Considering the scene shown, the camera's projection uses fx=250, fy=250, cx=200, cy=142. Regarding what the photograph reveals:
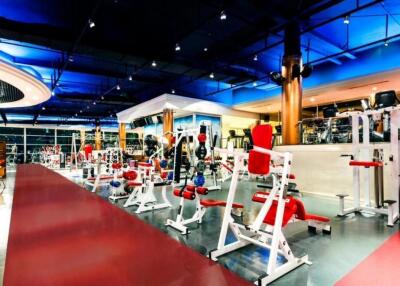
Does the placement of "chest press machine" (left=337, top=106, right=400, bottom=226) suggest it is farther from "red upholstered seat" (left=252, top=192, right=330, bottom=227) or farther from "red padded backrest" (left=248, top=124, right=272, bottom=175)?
"red padded backrest" (left=248, top=124, right=272, bottom=175)

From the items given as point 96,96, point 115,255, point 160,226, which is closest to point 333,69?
point 160,226

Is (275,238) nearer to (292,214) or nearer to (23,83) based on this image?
(292,214)

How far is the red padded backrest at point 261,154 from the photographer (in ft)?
8.58

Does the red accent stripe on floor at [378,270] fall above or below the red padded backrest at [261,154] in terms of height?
below

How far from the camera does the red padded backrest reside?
261 centimetres

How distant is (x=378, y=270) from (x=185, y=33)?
6475mm

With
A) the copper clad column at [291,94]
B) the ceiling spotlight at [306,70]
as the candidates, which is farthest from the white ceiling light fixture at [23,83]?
the ceiling spotlight at [306,70]

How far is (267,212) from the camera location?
273cm

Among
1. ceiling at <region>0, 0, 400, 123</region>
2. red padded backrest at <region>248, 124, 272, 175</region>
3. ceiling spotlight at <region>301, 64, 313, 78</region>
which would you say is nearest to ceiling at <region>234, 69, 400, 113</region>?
ceiling at <region>0, 0, 400, 123</region>

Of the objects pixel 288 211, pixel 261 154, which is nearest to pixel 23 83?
pixel 261 154

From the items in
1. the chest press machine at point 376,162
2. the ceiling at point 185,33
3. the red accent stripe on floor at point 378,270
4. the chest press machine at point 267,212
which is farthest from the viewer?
the ceiling at point 185,33

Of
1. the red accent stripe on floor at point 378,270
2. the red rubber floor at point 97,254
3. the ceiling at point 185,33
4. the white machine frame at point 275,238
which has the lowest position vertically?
the red rubber floor at point 97,254

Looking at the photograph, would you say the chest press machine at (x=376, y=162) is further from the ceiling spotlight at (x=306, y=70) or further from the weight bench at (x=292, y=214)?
the ceiling spotlight at (x=306, y=70)

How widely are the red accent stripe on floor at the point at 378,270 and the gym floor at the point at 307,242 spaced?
0.21 feet
